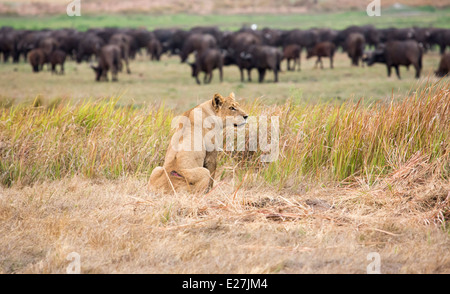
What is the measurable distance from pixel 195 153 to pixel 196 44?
27.9m

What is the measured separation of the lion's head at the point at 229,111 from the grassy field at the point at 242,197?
690mm

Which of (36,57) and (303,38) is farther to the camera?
(303,38)

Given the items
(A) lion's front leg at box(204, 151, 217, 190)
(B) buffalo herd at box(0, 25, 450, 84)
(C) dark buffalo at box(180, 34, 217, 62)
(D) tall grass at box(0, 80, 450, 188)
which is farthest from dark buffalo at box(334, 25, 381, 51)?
(A) lion's front leg at box(204, 151, 217, 190)

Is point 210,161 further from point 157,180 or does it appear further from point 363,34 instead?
point 363,34

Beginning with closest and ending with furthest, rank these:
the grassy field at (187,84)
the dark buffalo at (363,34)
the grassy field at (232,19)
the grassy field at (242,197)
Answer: the grassy field at (242,197), the grassy field at (187,84), the dark buffalo at (363,34), the grassy field at (232,19)

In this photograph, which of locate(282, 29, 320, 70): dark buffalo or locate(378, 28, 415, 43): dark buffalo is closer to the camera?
locate(378, 28, 415, 43): dark buffalo

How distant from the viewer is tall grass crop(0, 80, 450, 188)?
6.70 m

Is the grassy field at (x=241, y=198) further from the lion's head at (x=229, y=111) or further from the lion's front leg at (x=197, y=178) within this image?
the lion's head at (x=229, y=111)

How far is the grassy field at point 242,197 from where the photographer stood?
460cm

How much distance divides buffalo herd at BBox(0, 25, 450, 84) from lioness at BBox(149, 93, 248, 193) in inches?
557

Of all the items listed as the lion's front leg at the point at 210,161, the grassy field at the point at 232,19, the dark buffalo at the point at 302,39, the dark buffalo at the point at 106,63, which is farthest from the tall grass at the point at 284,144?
the grassy field at the point at 232,19

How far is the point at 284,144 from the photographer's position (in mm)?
6938

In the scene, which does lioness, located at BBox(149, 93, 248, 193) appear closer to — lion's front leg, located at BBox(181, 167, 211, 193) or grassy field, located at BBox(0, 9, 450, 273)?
lion's front leg, located at BBox(181, 167, 211, 193)

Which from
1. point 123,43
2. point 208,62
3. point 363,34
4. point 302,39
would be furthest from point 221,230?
point 363,34
